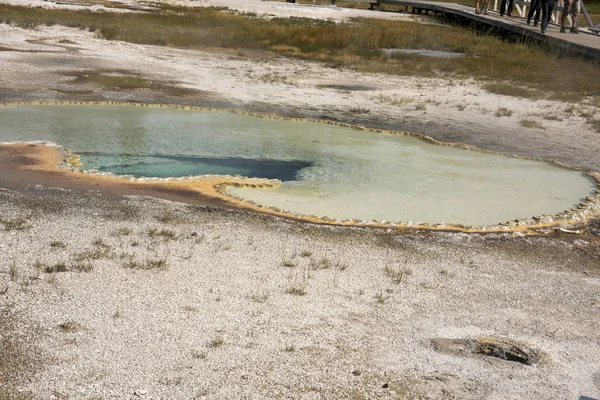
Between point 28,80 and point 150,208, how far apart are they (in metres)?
7.80

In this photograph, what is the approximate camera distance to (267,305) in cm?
527

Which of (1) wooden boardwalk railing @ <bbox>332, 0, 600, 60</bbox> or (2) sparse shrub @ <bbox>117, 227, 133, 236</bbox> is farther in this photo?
(1) wooden boardwalk railing @ <bbox>332, 0, 600, 60</bbox>

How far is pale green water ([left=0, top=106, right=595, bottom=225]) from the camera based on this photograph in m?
8.27

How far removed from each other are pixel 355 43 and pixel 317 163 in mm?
13524

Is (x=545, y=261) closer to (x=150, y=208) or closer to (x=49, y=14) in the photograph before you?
(x=150, y=208)

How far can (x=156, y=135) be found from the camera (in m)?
10.8

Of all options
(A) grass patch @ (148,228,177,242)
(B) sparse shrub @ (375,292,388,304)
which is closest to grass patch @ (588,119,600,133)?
(B) sparse shrub @ (375,292,388,304)

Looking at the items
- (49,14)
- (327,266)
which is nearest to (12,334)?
(327,266)

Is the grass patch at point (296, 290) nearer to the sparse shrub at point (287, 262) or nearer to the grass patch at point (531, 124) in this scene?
the sparse shrub at point (287, 262)

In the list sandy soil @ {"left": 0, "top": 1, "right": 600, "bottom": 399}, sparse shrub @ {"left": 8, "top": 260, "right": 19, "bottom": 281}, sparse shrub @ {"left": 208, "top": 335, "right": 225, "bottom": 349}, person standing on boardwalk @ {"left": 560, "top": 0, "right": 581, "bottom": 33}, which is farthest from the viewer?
person standing on boardwalk @ {"left": 560, "top": 0, "right": 581, "bottom": 33}

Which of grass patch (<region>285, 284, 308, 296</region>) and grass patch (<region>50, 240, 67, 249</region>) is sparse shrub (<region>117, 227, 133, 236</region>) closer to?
grass patch (<region>50, 240, 67, 249</region>)

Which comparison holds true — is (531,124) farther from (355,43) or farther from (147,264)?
(355,43)

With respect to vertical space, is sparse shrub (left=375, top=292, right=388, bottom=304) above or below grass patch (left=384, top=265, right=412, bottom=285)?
below

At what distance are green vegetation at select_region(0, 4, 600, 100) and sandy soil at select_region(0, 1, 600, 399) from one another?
10.4m
